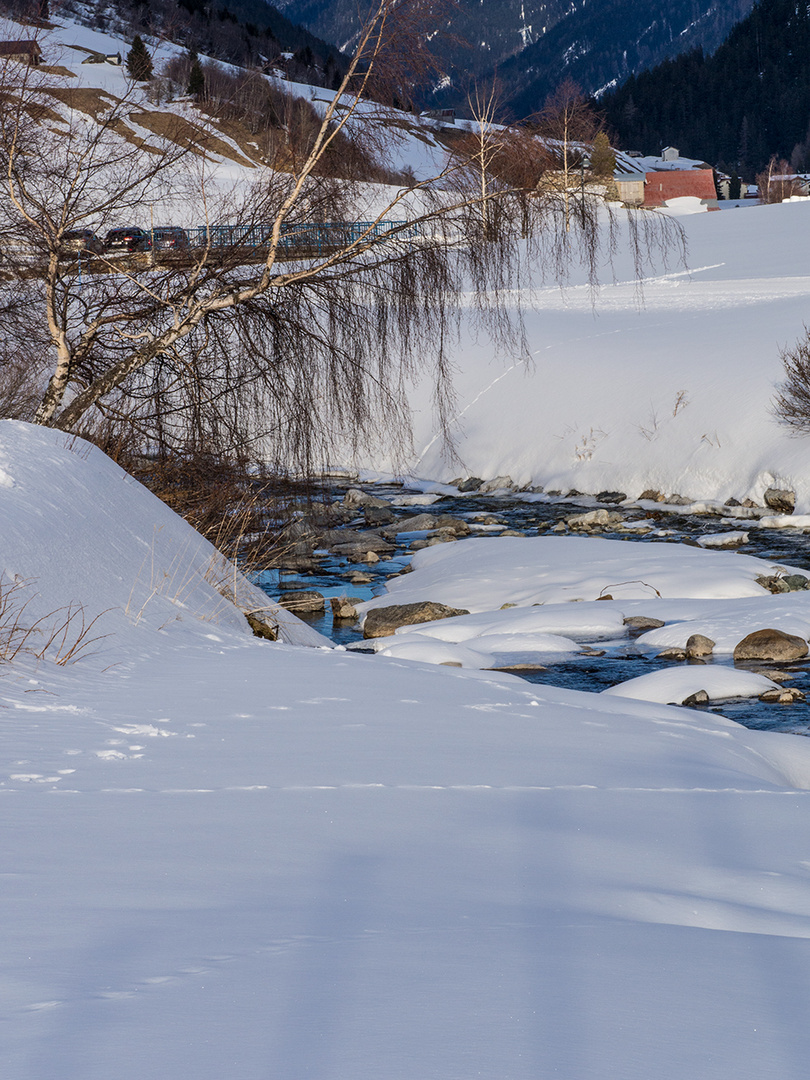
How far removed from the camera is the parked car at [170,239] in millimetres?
6578

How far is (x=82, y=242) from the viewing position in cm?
670

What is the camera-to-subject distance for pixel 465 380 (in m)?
21.3

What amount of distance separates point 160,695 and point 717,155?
154m

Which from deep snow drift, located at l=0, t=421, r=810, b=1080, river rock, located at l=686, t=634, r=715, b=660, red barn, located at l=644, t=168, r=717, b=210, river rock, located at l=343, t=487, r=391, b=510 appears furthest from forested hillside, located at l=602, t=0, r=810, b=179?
deep snow drift, located at l=0, t=421, r=810, b=1080

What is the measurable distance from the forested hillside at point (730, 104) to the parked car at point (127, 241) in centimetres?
13729

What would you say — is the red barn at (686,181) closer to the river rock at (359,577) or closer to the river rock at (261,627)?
the river rock at (359,577)

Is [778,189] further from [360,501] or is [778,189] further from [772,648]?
[772,648]

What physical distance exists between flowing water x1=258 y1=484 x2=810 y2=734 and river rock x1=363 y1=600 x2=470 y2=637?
180 millimetres

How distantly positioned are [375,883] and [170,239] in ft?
18.0

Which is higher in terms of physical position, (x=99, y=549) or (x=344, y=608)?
(x=99, y=549)

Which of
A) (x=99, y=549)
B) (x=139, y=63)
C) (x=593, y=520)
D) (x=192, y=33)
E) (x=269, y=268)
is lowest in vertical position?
(x=593, y=520)

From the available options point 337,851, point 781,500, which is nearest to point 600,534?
point 781,500

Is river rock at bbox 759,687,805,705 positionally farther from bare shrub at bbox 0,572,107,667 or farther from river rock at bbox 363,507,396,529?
river rock at bbox 363,507,396,529

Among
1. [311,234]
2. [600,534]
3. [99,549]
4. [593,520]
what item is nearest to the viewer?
[99,549]
